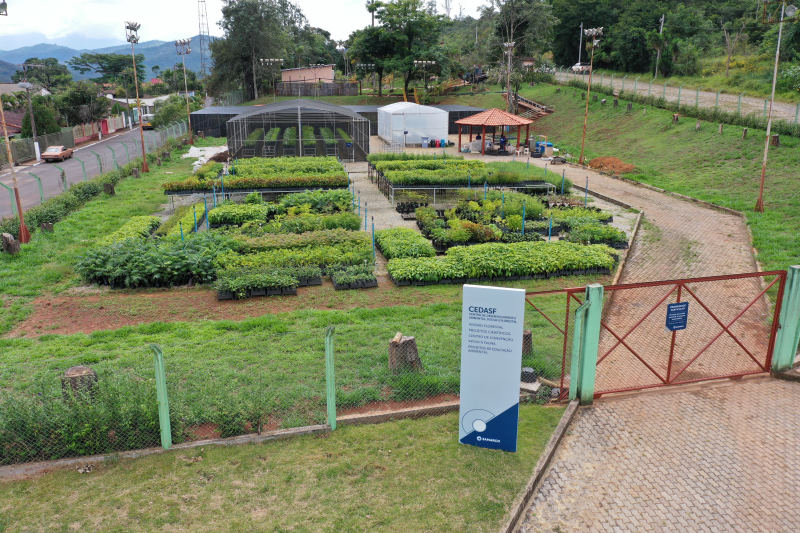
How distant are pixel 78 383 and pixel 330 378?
3.34 m

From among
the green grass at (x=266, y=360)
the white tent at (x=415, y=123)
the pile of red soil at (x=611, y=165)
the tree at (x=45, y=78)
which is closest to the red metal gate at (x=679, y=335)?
the green grass at (x=266, y=360)

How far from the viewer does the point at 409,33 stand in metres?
58.6

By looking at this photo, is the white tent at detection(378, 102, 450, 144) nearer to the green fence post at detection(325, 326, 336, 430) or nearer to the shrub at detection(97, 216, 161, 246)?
the shrub at detection(97, 216, 161, 246)

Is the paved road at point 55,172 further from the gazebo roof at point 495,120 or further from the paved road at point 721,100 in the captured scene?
the paved road at point 721,100

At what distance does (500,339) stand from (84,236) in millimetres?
16901

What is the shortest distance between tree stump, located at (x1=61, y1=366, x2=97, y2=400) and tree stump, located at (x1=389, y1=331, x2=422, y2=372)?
4.19 metres

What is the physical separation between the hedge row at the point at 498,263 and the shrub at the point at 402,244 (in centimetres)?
55

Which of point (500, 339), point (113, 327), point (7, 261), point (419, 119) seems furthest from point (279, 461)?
point (419, 119)

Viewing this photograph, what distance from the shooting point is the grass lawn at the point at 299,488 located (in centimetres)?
626

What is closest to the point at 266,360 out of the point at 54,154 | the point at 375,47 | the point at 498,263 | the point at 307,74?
the point at 498,263

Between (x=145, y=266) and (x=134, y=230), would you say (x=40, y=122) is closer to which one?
(x=134, y=230)

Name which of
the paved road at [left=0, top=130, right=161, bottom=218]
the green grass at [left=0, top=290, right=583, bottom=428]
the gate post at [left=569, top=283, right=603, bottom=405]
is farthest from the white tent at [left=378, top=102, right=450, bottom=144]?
the gate post at [left=569, top=283, right=603, bottom=405]

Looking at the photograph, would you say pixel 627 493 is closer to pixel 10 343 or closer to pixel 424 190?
pixel 10 343

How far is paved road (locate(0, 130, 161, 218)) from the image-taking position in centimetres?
2595
